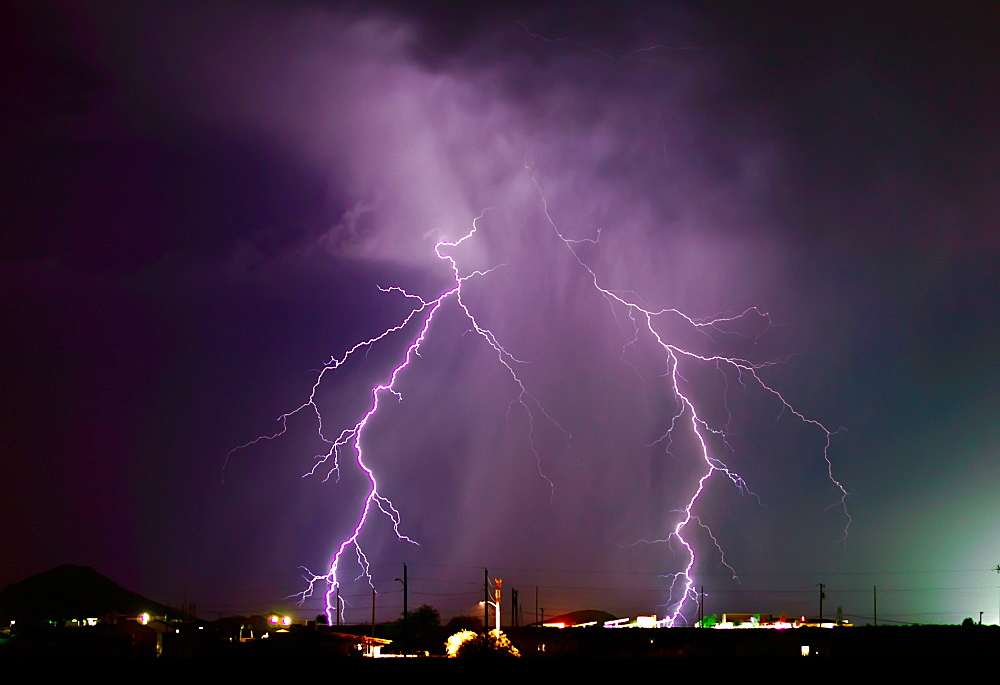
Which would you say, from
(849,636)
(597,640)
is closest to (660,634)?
(597,640)

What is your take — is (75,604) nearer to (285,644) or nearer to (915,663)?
(285,644)

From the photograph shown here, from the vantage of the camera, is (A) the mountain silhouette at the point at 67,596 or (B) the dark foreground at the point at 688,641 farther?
(A) the mountain silhouette at the point at 67,596

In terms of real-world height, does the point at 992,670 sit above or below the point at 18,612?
above

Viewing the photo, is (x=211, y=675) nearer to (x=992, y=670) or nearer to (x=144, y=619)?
(x=992, y=670)

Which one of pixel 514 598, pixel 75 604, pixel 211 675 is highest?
pixel 211 675

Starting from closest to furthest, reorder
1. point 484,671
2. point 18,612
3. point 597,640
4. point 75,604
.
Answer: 1. point 484,671
2. point 597,640
3. point 18,612
4. point 75,604

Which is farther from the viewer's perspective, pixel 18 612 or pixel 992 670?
pixel 18 612

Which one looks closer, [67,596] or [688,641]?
[688,641]

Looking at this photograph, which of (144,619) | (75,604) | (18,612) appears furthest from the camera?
(75,604)

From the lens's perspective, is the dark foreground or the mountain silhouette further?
the mountain silhouette
